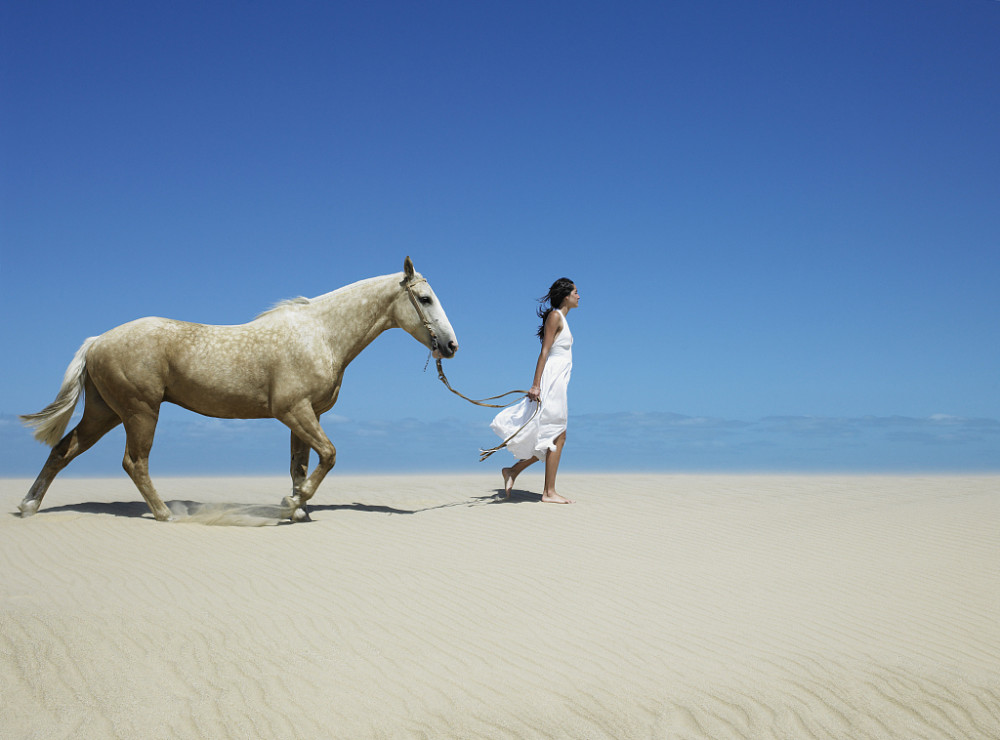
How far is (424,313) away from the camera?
913 centimetres

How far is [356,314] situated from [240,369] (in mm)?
1460

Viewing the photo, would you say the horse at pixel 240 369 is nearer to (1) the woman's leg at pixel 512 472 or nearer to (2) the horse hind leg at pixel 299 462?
(2) the horse hind leg at pixel 299 462

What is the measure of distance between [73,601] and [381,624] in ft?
7.57

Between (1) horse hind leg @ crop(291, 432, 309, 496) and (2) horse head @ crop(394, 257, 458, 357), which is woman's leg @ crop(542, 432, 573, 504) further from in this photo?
(1) horse hind leg @ crop(291, 432, 309, 496)

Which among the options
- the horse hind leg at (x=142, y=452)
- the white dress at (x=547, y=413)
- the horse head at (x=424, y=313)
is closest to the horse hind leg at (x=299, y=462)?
the horse hind leg at (x=142, y=452)

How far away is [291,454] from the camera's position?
9562 millimetres

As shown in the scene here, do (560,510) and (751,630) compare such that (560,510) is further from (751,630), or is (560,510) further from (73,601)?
(73,601)

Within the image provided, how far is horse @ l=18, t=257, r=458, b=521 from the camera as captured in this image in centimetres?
859

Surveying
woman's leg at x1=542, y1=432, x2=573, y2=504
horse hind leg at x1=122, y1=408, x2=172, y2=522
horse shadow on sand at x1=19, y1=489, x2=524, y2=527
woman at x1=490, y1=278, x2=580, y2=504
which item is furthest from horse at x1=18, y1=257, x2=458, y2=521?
woman's leg at x1=542, y1=432, x2=573, y2=504

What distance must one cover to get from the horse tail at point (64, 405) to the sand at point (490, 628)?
40.3 inches

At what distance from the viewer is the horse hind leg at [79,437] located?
30.2 feet

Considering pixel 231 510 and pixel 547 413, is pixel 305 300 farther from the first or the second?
pixel 547 413

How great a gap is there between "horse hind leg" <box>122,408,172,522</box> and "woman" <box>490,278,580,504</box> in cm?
420

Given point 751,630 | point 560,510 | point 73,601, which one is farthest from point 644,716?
point 560,510
